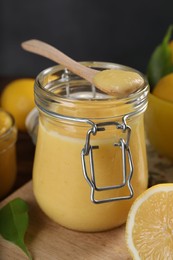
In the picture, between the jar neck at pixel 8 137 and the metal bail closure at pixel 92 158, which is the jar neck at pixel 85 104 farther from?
the jar neck at pixel 8 137

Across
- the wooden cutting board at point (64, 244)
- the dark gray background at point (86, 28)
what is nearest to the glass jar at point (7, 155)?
the wooden cutting board at point (64, 244)

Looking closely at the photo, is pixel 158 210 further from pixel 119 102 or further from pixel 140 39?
pixel 140 39

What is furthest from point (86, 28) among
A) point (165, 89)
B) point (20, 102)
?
point (165, 89)

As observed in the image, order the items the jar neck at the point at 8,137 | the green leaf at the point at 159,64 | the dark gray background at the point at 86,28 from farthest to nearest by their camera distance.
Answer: the dark gray background at the point at 86,28 < the green leaf at the point at 159,64 < the jar neck at the point at 8,137

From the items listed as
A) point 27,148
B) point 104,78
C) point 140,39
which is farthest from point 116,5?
point 104,78

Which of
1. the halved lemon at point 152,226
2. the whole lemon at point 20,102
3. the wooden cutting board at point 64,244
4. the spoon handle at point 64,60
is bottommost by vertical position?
the whole lemon at point 20,102

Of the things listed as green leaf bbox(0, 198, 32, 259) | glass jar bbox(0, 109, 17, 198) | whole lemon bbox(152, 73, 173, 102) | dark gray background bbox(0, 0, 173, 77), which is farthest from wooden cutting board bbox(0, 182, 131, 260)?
Result: dark gray background bbox(0, 0, 173, 77)
